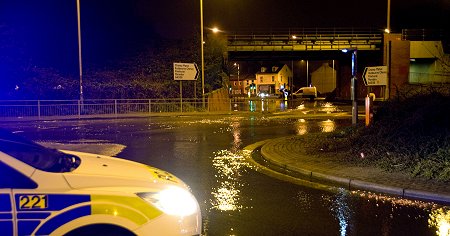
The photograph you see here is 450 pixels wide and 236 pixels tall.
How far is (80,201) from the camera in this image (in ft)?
12.1

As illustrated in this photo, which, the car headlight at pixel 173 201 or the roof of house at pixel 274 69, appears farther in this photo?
the roof of house at pixel 274 69

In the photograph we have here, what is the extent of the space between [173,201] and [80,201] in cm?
85

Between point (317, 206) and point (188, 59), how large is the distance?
3548 centimetres

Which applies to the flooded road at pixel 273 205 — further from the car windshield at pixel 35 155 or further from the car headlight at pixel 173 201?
the car windshield at pixel 35 155

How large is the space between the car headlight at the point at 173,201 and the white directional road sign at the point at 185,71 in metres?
28.6

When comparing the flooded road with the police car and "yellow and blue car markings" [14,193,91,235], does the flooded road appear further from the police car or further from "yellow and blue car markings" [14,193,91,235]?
"yellow and blue car markings" [14,193,91,235]

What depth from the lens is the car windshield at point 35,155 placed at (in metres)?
3.95

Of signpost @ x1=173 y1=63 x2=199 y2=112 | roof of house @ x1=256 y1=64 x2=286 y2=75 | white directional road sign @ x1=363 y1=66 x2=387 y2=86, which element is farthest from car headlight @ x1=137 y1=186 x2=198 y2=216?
roof of house @ x1=256 y1=64 x2=286 y2=75

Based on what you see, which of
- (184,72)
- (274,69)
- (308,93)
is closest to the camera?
(184,72)

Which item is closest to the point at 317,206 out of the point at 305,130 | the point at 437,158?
the point at 437,158

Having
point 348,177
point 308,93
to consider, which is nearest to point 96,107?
point 348,177

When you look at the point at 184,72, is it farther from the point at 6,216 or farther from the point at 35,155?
the point at 6,216

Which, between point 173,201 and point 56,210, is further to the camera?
point 173,201

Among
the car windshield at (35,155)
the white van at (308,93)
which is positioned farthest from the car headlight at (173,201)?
the white van at (308,93)
